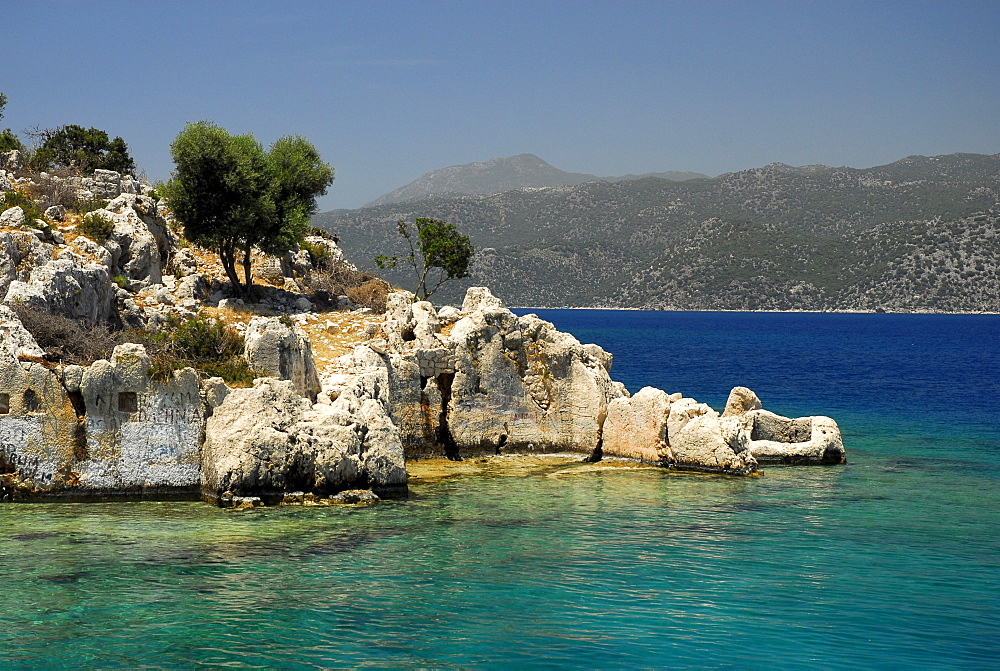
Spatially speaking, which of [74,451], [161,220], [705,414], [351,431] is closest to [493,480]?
[351,431]

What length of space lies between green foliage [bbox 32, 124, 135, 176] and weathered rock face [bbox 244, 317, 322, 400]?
21696mm

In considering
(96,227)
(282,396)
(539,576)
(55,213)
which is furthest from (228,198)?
(539,576)

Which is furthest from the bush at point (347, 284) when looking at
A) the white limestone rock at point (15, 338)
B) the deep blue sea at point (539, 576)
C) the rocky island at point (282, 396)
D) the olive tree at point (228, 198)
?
the white limestone rock at point (15, 338)

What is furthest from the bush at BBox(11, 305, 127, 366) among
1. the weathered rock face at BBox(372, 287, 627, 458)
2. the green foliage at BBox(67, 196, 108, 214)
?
the green foliage at BBox(67, 196, 108, 214)

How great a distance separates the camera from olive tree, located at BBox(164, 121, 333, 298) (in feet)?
109

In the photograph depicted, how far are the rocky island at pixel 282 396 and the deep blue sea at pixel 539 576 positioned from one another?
1.05 meters

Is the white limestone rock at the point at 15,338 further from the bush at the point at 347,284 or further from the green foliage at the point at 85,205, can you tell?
the bush at the point at 347,284

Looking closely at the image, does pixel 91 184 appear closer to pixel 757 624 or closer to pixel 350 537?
pixel 350 537

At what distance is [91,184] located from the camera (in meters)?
34.7

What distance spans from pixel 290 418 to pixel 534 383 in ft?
30.0

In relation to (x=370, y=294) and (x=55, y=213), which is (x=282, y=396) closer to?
(x=55, y=213)

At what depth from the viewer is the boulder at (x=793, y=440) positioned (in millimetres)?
28766

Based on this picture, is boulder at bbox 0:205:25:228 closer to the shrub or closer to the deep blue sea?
the deep blue sea

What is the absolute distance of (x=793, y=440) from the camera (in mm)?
30031
